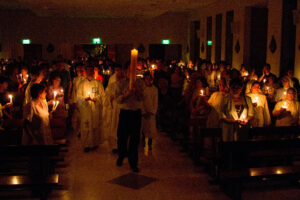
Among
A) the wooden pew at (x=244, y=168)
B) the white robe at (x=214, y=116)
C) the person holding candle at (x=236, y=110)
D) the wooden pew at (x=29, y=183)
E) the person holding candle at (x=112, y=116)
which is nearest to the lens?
the wooden pew at (x=29, y=183)

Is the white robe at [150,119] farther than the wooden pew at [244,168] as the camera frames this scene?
Yes

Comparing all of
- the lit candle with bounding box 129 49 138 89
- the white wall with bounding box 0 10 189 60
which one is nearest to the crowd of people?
the lit candle with bounding box 129 49 138 89

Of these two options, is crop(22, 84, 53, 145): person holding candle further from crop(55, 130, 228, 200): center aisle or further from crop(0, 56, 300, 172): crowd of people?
crop(55, 130, 228, 200): center aisle

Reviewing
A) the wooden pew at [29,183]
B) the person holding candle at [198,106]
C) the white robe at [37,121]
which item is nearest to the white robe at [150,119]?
the person holding candle at [198,106]

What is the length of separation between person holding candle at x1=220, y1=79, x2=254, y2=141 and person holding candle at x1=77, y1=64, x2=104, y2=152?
3211 mm

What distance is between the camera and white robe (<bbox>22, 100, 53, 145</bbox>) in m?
6.71

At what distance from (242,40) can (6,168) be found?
13.1m

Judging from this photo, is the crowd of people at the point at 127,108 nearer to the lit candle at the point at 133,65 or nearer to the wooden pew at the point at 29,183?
the lit candle at the point at 133,65

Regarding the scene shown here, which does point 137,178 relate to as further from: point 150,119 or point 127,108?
point 150,119

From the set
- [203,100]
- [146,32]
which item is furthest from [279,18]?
[146,32]

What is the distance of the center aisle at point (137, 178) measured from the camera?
652 centimetres

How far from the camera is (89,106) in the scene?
362 inches

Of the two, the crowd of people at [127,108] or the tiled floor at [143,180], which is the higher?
the crowd of people at [127,108]

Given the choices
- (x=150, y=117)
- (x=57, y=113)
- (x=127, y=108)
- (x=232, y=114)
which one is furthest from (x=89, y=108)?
(x=232, y=114)
